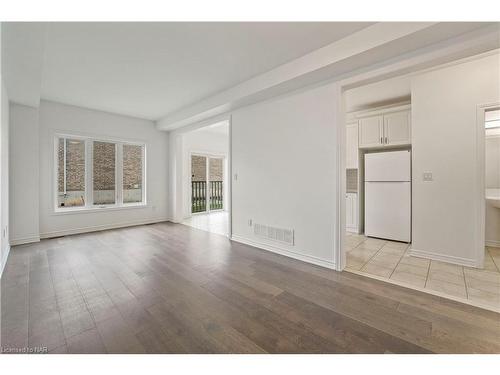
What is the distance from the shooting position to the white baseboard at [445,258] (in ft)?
8.99

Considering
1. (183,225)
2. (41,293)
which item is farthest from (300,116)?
(183,225)

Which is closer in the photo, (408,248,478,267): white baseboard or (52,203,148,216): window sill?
(408,248,478,267): white baseboard

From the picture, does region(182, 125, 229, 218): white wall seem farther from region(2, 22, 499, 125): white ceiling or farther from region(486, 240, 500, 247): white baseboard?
region(486, 240, 500, 247): white baseboard

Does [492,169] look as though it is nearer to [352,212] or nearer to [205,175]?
[352,212]

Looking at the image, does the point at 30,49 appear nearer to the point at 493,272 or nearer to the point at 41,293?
the point at 41,293

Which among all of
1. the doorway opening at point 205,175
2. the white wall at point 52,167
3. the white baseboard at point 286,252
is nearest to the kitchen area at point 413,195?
the white baseboard at point 286,252

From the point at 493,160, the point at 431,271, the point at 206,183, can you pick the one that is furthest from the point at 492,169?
the point at 206,183

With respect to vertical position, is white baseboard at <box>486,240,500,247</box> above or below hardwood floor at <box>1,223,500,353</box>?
above

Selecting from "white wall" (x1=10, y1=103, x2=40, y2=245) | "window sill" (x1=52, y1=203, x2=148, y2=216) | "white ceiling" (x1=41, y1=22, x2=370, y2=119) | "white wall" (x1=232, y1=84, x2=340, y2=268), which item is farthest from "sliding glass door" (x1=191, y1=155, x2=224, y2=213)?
"white wall" (x1=10, y1=103, x2=40, y2=245)

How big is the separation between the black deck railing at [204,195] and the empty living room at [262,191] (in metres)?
2.19

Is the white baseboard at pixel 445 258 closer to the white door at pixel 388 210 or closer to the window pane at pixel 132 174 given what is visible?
the white door at pixel 388 210

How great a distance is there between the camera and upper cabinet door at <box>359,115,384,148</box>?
4.14 meters

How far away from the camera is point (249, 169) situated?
148 inches

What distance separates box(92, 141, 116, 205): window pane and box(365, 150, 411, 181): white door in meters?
5.69
